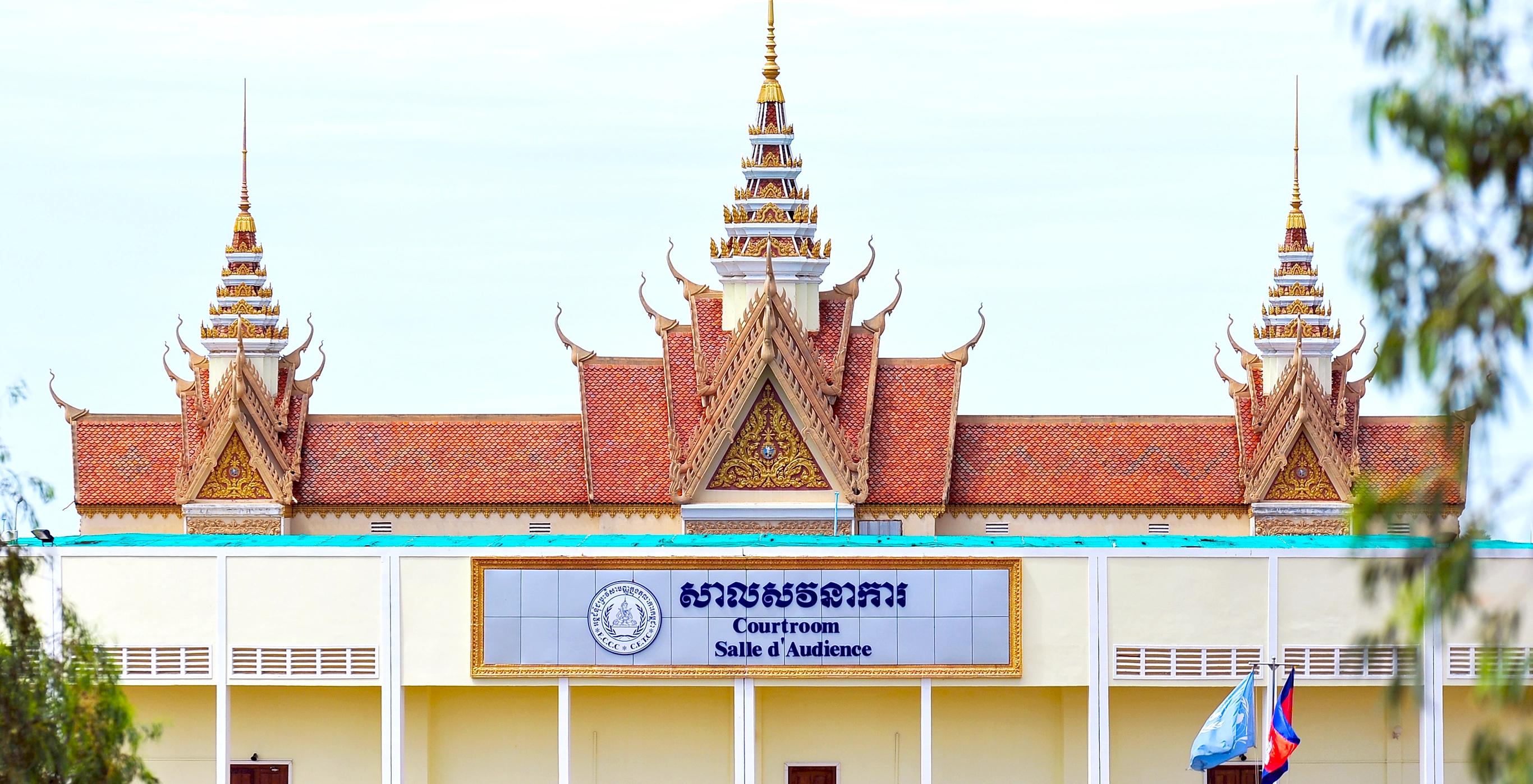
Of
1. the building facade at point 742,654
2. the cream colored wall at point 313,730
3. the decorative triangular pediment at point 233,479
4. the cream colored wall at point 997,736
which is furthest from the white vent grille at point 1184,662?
the decorative triangular pediment at point 233,479

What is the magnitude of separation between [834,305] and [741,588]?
491 inches

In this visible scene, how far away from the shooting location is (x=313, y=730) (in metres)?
38.0

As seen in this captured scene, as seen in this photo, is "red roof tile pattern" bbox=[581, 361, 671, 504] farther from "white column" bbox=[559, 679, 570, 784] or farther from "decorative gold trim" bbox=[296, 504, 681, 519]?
"white column" bbox=[559, 679, 570, 784]

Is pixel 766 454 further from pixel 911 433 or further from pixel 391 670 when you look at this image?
pixel 391 670

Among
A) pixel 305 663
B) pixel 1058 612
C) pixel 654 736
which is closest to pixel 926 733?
pixel 1058 612

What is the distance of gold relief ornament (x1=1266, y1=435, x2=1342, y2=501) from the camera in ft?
157

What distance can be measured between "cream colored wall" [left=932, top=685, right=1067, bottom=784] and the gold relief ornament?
11243 millimetres

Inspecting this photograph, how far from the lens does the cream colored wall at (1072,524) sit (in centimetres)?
4659

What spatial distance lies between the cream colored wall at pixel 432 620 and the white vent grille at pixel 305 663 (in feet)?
1.69

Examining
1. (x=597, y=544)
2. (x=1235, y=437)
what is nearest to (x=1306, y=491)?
(x=1235, y=437)

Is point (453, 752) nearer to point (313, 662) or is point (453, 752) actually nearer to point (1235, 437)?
point (313, 662)

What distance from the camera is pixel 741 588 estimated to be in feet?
119

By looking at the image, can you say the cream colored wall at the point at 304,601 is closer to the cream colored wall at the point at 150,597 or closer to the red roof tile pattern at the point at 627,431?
the cream colored wall at the point at 150,597

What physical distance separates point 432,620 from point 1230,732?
10798 millimetres
